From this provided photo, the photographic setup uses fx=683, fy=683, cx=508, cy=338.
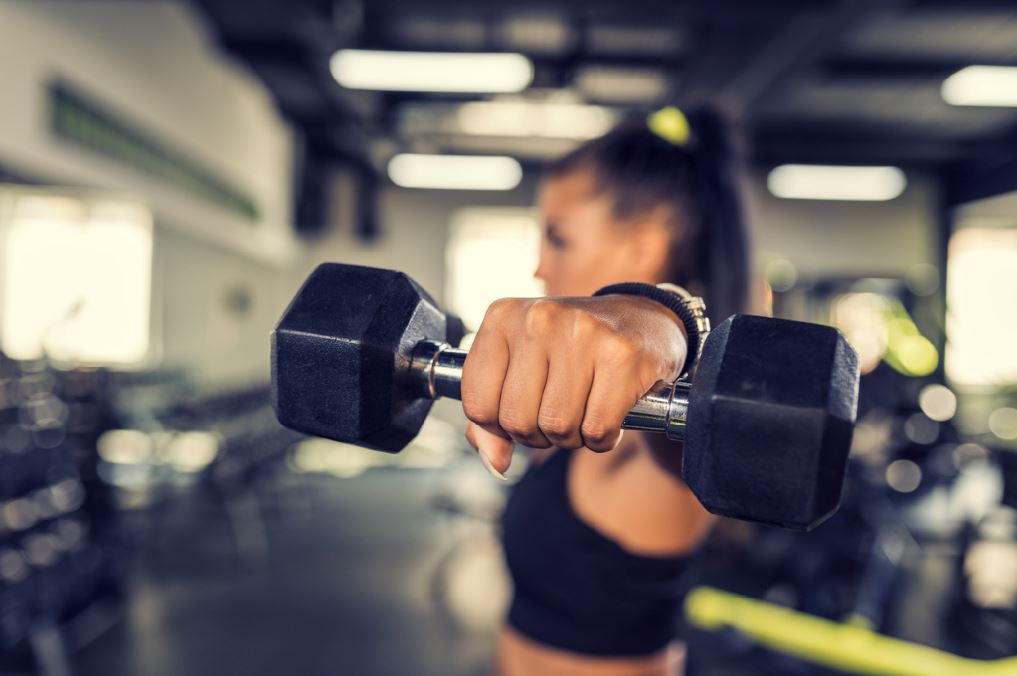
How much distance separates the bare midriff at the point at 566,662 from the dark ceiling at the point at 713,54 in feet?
11.5

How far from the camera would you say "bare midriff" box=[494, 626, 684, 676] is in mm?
761

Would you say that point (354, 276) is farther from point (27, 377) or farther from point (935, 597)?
point (935, 597)

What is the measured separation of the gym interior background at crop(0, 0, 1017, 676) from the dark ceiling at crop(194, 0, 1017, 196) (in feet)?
0.10

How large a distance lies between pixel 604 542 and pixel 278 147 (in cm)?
683

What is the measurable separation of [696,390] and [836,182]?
758 cm

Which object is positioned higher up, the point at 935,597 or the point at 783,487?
the point at 783,487

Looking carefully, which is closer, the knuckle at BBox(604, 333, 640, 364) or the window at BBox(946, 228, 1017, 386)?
the knuckle at BBox(604, 333, 640, 364)

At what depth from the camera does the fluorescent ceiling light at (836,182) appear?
21.8ft

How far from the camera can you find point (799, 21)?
159 inches

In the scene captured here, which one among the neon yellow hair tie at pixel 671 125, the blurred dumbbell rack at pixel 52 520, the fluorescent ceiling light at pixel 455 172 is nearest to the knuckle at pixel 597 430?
the neon yellow hair tie at pixel 671 125

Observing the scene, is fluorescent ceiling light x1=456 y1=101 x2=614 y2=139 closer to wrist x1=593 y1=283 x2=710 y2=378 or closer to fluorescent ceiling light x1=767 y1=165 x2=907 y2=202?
fluorescent ceiling light x1=767 y1=165 x2=907 y2=202

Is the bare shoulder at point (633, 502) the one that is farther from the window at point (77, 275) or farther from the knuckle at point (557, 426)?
the window at point (77, 275)

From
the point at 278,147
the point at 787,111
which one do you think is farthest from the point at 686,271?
the point at 278,147

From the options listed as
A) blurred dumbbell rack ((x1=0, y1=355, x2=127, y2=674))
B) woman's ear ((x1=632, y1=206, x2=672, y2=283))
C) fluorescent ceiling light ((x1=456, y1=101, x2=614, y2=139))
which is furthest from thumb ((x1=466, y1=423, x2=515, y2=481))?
fluorescent ceiling light ((x1=456, y1=101, x2=614, y2=139))
